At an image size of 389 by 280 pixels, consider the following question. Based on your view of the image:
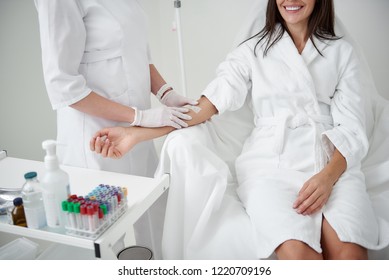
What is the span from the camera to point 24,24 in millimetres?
1769

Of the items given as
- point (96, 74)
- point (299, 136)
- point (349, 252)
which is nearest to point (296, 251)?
point (349, 252)

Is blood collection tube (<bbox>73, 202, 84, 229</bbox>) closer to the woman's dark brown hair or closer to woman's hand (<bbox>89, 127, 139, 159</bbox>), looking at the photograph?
woman's hand (<bbox>89, 127, 139, 159</bbox>)

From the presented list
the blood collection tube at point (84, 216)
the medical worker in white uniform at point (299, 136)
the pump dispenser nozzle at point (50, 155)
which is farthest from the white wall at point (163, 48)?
the blood collection tube at point (84, 216)

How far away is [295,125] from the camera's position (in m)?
1.48

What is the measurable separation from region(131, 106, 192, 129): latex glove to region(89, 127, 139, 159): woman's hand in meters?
0.04

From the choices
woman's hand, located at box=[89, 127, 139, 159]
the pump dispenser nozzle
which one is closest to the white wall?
woman's hand, located at box=[89, 127, 139, 159]

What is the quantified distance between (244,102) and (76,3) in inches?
33.6

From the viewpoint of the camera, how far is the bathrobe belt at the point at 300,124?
54.8 inches

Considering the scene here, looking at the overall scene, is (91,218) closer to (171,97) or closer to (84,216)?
(84,216)

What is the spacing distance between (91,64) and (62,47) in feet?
0.53

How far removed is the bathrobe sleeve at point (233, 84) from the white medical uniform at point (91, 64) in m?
0.29

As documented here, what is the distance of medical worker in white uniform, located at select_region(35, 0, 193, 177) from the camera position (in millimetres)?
1136
